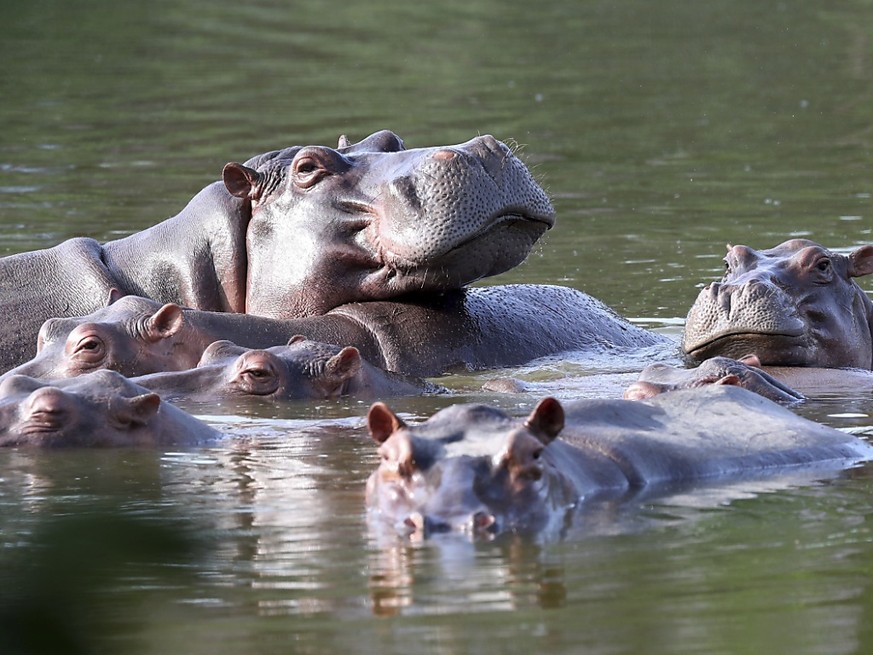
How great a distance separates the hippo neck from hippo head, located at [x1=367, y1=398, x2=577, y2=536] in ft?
12.9

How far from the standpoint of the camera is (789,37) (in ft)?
88.5

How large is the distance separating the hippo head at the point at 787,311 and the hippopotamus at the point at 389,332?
0.90 metres

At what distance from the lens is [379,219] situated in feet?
25.7

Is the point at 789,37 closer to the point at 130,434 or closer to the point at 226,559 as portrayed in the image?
the point at 130,434

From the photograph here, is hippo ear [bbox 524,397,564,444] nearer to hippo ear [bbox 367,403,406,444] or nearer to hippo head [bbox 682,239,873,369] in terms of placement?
hippo ear [bbox 367,403,406,444]

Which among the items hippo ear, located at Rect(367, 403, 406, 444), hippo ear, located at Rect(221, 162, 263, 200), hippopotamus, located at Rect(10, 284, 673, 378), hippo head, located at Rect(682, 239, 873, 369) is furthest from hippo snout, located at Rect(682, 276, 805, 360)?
hippo ear, located at Rect(367, 403, 406, 444)

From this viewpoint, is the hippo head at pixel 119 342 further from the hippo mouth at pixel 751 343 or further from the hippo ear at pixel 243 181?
the hippo mouth at pixel 751 343

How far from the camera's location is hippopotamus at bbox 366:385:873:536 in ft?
14.1

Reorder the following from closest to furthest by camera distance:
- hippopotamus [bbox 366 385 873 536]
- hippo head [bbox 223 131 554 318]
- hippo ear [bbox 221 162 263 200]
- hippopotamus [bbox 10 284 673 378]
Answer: hippopotamus [bbox 366 385 873 536], hippopotamus [bbox 10 284 673 378], hippo head [bbox 223 131 554 318], hippo ear [bbox 221 162 263 200]

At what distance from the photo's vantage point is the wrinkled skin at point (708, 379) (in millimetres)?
6125

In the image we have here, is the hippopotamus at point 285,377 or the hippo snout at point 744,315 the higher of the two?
the hippo snout at point 744,315

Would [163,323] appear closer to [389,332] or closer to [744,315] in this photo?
[389,332]

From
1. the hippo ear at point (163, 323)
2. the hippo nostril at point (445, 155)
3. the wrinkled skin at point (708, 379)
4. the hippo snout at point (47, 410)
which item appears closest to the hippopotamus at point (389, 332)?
the hippo ear at point (163, 323)

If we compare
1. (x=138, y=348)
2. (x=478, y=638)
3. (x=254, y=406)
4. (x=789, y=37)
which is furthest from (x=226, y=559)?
(x=789, y=37)
